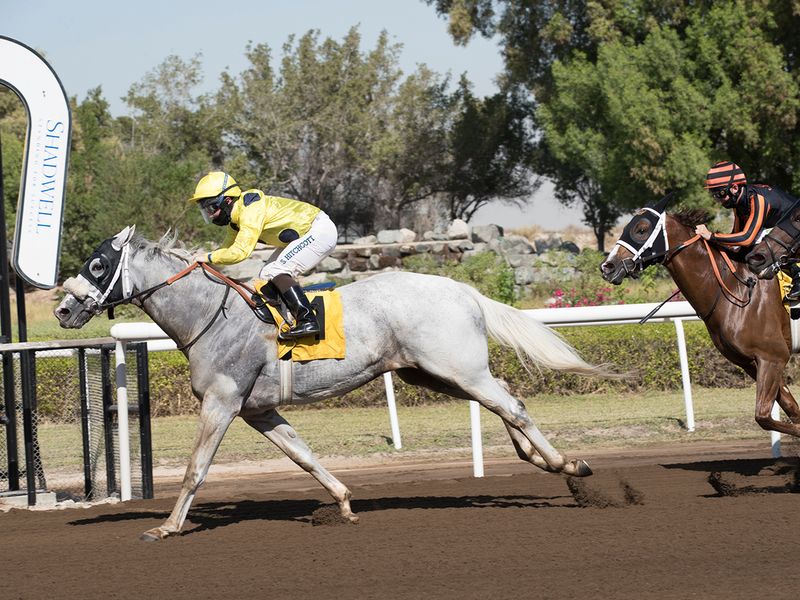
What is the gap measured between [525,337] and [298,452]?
145cm

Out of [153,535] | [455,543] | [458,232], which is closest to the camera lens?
[455,543]

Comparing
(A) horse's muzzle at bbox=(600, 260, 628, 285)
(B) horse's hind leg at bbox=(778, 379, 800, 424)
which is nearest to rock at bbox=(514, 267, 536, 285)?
(B) horse's hind leg at bbox=(778, 379, 800, 424)

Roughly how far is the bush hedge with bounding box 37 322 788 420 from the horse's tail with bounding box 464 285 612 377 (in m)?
4.78

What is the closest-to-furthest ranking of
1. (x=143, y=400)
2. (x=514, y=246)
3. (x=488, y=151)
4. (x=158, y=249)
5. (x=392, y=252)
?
(x=158, y=249) → (x=143, y=400) → (x=392, y=252) → (x=514, y=246) → (x=488, y=151)

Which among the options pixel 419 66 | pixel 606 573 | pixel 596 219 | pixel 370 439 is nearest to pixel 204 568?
pixel 606 573

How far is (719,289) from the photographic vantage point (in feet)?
21.5

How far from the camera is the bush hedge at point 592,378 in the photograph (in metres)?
11.1

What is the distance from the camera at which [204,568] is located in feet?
15.5

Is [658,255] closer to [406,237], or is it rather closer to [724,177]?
[724,177]

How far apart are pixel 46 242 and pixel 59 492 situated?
1.92m

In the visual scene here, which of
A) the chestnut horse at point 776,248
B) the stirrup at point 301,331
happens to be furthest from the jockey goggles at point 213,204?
the chestnut horse at point 776,248

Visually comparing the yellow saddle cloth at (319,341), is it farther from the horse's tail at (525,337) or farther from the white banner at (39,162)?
the white banner at (39,162)

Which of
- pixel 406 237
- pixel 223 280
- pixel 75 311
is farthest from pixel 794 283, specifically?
pixel 406 237

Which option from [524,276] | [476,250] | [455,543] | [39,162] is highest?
[476,250]
